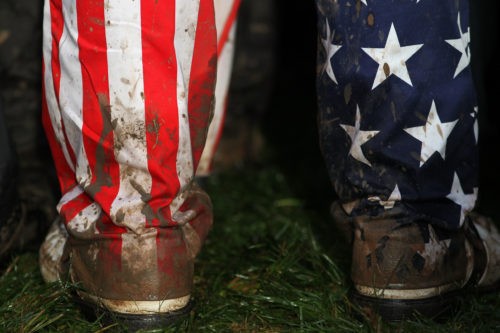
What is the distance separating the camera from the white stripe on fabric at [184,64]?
1210mm

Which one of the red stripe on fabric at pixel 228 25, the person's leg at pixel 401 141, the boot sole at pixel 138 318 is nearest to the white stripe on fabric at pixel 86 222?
the boot sole at pixel 138 318

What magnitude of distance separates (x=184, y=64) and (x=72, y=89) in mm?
179

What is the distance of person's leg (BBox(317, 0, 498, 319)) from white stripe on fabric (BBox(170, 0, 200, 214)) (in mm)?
230

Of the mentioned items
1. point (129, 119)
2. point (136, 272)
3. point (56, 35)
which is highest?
point (56, 35)

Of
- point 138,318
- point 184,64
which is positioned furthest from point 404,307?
point 184,64

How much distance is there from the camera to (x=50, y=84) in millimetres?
1285

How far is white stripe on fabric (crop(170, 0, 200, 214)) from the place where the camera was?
121cm

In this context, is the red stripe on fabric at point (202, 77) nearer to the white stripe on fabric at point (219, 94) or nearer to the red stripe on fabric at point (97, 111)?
the red stripe on fabric at point (97, 111)

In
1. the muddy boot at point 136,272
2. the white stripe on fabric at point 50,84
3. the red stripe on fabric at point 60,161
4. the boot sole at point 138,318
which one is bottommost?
the boot sole at point 138,318

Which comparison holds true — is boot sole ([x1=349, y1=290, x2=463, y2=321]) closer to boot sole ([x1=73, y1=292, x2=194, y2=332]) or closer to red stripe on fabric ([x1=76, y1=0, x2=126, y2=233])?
boot sole ([x1=73, y1=292, x2=194, y2=332])

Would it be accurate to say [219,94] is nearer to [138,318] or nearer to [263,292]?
[263,292]

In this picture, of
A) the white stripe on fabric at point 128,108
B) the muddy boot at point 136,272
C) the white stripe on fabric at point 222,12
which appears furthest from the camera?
the white stripe on fabric at point 222,12

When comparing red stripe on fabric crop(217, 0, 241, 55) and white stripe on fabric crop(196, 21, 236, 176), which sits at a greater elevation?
red stripe on fabric crop(217, 0, 241, 55)

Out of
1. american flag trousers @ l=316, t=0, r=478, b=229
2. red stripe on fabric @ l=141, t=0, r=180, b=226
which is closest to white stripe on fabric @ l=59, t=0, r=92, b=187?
red stripe on fabric @ l=141, t=0, r=180, b=226
